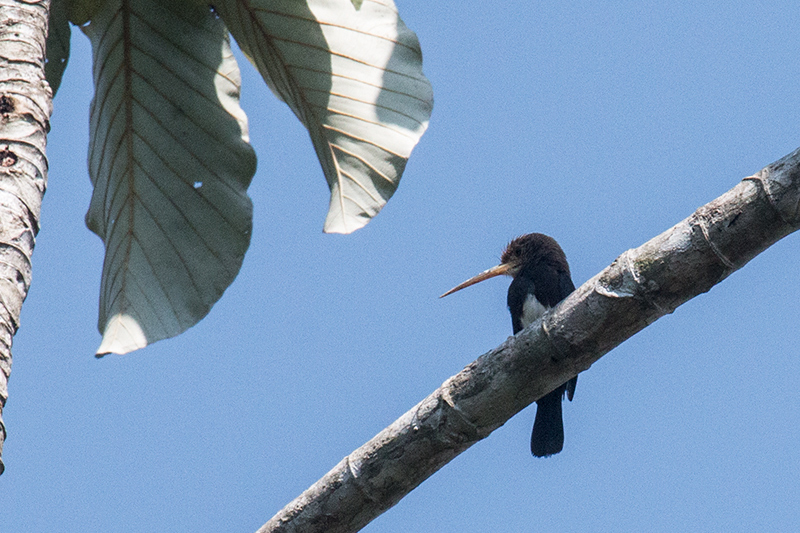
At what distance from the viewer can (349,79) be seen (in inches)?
103

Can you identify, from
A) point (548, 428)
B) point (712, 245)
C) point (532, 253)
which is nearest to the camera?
point (712, 245)

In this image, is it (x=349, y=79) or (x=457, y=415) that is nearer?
(x=457, y=415)

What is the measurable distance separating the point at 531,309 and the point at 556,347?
2.97m

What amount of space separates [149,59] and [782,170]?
1926mm

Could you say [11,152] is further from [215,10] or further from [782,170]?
[782,170]

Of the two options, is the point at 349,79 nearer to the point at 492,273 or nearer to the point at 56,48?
the point at 56,48

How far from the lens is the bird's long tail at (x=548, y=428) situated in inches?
170

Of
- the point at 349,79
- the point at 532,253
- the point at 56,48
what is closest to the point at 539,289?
the point at 532,253

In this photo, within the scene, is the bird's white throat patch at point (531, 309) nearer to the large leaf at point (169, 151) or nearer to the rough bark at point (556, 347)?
the large leaf at point (169, 151)

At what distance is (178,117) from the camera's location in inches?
106

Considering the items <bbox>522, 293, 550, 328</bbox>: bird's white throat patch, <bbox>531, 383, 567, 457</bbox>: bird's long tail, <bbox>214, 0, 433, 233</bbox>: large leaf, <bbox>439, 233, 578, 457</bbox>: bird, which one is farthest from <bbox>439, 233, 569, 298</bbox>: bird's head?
<bbox>214, 0, 433, 233</bbox>: large leaf

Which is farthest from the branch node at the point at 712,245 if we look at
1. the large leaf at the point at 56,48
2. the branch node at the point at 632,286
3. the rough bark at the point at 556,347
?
the large leaf at the point at 56,48

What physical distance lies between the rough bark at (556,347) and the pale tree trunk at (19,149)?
0.94 m

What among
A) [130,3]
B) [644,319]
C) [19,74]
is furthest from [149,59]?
[644,319]
